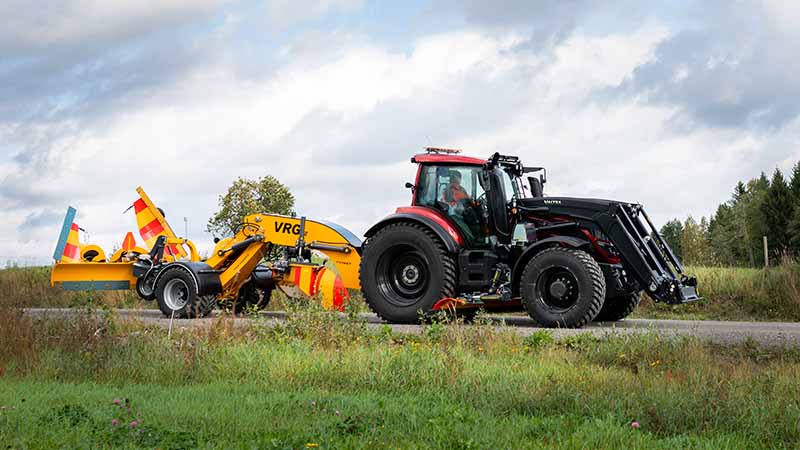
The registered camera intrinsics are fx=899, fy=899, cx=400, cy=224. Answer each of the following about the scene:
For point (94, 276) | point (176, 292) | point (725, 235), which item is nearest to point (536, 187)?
point (176, 292)

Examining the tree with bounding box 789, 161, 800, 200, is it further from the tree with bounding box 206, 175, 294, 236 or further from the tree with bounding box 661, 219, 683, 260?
the tree with bounding box 206, 175, 294, 236

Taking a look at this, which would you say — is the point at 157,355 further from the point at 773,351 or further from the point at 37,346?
the point at 773,351

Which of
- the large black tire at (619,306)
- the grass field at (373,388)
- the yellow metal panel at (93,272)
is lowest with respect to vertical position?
the grass field at (373,388)

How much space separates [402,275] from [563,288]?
2.89 meters

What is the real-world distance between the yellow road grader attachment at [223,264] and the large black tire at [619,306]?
4339mm

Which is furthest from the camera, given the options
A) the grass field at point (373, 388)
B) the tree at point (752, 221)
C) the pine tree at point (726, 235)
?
the pine tree at point (726, 235)

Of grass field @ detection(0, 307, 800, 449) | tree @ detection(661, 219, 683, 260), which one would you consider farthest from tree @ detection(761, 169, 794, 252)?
grass field @ detection(0, 307, 800, 449)

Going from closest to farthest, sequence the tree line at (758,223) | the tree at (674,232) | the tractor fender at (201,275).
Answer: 1. the tractor fender at (201,275)
2. the tree line at (758,223)
3. the tree at (674,232)

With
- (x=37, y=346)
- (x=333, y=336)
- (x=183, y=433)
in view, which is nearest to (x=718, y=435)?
(x=183, y=433)

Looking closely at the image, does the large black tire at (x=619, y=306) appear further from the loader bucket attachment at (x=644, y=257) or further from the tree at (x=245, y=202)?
the tree at (x=245, y=202)

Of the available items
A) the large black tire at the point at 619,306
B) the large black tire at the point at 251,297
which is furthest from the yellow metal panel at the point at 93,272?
the large black tire at the point at 619,306

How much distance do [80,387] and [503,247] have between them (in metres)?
7.57

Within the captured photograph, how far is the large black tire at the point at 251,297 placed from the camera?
58.6ft

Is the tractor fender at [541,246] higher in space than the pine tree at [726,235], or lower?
lower
